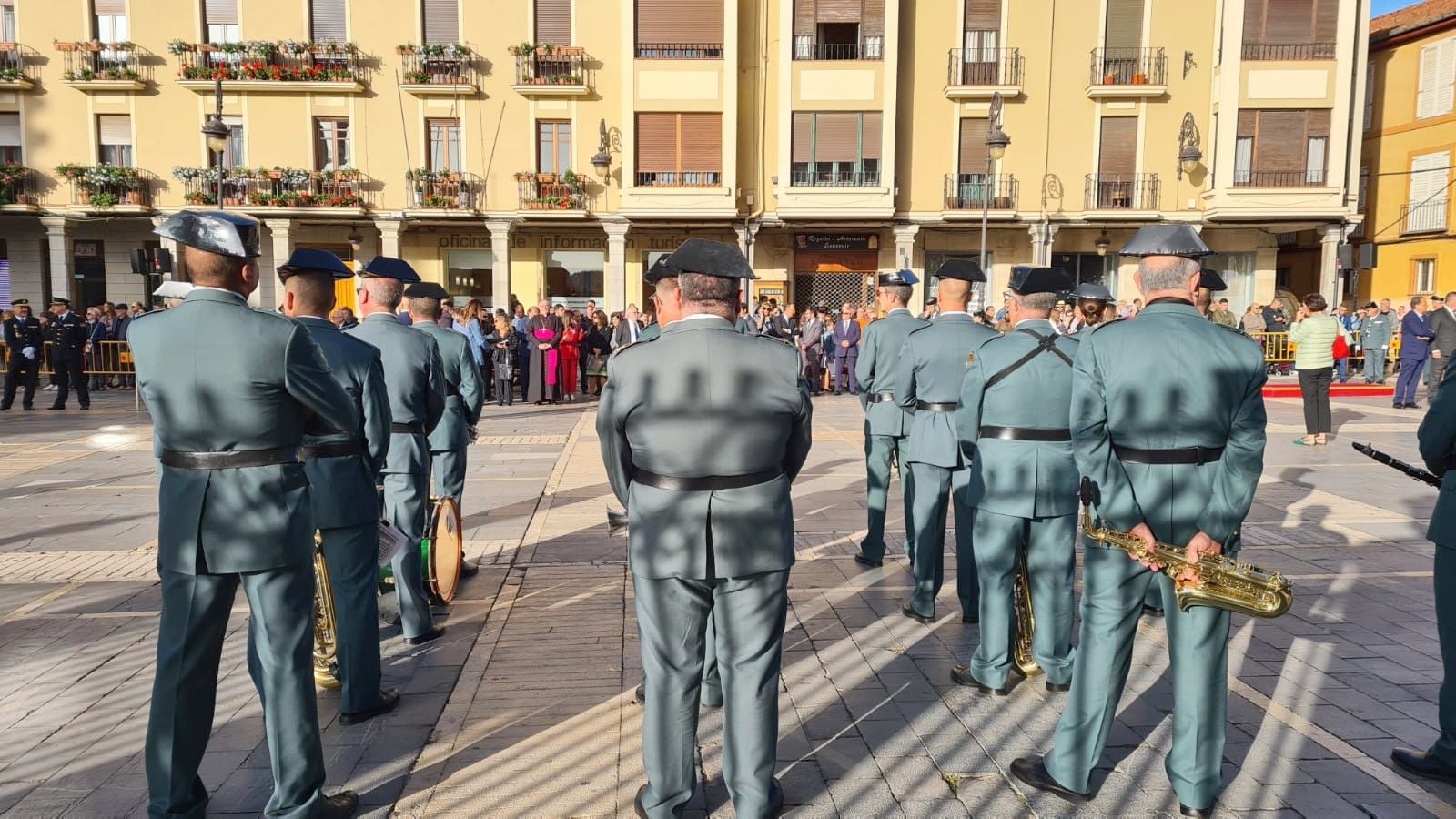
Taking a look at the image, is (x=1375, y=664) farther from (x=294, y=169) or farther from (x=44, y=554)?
(x=294, y=169)

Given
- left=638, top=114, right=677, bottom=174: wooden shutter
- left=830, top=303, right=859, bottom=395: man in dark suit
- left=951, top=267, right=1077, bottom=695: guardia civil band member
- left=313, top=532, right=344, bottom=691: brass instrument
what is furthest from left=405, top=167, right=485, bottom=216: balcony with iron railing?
left=951, top=267, right=1077, bottom=695: guardia civil band member

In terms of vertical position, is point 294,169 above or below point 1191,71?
below

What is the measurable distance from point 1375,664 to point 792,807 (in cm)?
358

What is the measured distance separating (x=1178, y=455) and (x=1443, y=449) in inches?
49.3

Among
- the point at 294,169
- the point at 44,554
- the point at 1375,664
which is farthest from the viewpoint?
the point at 294,169

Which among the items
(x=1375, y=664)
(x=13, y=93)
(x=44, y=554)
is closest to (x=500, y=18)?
(x=13, y=93)

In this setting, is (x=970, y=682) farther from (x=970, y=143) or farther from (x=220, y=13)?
(x=220, y=13)

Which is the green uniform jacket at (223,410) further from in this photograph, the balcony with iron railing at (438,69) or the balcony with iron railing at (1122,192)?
the balcony with iron railing at (1122,192)

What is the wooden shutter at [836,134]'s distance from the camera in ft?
86.3

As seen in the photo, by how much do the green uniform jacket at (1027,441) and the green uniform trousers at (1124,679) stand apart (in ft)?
3.32

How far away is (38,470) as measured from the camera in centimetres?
1159

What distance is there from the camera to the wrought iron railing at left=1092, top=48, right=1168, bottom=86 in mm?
26562

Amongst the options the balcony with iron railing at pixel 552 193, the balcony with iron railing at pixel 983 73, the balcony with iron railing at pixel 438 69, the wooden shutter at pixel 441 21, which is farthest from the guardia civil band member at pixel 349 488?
the balcony with iron railing at pixel 983 73

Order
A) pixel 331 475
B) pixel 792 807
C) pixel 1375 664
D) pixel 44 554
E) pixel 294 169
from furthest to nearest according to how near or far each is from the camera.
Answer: pixel 294 169 → pixel 44 554 → pixel 1375 664 → pixel 331 475 → pixel 792 807
